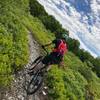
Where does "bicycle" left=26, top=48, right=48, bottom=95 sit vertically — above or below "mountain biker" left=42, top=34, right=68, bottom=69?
below

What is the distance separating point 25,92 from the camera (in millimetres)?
23609

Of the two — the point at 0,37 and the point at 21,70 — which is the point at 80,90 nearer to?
the point at 21,70

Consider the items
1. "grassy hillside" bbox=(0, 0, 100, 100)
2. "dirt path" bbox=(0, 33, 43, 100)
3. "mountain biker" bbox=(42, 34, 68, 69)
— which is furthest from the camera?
"grassy hillside" bbox=(0, 0, 100, 100)

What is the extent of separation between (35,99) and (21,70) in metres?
1.92

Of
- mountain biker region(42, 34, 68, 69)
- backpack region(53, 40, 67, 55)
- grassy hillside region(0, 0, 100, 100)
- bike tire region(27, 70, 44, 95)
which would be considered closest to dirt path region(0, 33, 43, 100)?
bike tire region(27, 70, 44, 95)

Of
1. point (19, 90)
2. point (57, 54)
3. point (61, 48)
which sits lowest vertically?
point (19, 90)

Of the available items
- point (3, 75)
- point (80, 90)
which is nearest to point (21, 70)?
point (3, 75)

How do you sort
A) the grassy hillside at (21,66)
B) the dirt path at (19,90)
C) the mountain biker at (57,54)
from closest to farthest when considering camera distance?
the dirt path at (19,90)
the mountain biker at (57,54)
the grassy hillside at (21,66)

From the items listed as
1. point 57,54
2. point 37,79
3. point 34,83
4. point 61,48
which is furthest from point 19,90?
point 61,48

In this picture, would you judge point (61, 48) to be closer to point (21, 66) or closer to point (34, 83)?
point (34, 83)

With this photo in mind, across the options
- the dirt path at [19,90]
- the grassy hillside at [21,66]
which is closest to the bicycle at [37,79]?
the dirt path at [19,90]

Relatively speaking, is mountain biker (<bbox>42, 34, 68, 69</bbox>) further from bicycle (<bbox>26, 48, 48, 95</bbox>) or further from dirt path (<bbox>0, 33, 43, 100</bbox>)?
dirt path (<bbox>0, 33, 43, 100</bbox>)

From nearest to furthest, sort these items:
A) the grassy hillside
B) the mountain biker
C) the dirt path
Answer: the dirt path, the mountain biker, the grassy hillside

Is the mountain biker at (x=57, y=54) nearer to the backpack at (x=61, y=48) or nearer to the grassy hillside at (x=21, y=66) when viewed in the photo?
the backpack at (x=61, y=48)
